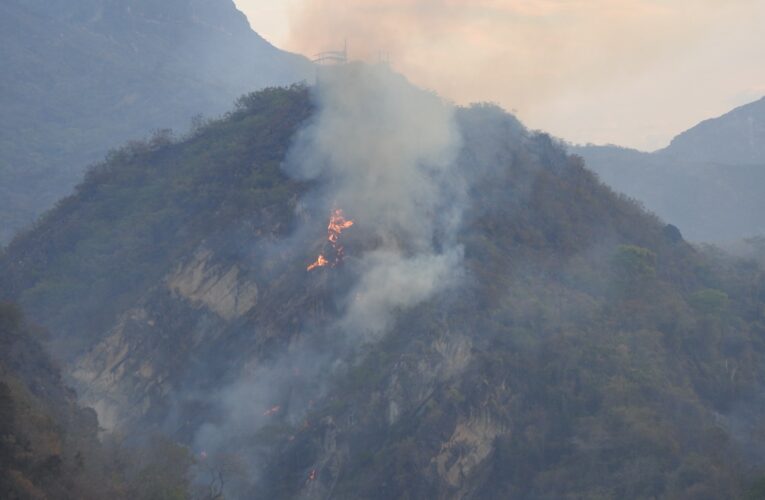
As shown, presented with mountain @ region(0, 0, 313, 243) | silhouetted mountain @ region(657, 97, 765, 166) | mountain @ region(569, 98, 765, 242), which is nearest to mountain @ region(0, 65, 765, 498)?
mountain @ region(0, 0, 313, 243)

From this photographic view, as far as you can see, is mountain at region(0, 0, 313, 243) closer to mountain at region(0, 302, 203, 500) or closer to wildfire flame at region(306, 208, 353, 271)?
wildfire flame at region(306, 208, 353, 271)

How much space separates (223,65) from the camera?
190500 mm

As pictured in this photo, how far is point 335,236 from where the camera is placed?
197 ft

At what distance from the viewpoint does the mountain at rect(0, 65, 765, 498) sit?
49844 mm

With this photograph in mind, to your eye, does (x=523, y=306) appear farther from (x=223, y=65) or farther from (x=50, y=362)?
(x=223, y=65)

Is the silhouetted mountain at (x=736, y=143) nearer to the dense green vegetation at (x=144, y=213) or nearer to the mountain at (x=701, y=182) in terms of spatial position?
the mountain at (x=701, y=182)

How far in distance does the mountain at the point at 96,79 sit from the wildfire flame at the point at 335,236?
59.2 meters

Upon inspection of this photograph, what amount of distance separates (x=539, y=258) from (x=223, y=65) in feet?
450

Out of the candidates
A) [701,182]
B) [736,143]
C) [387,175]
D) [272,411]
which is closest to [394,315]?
[272,411]

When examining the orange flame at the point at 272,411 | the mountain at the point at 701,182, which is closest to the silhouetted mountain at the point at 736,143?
the mountain at the point at 701,182

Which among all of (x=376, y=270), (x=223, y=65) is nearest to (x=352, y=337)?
(x=376, y=270)

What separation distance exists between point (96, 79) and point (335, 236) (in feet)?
384

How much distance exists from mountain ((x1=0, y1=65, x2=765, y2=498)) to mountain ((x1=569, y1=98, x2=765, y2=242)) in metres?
88.2

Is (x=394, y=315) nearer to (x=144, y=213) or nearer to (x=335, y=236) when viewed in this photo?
(x=335, y=236)
